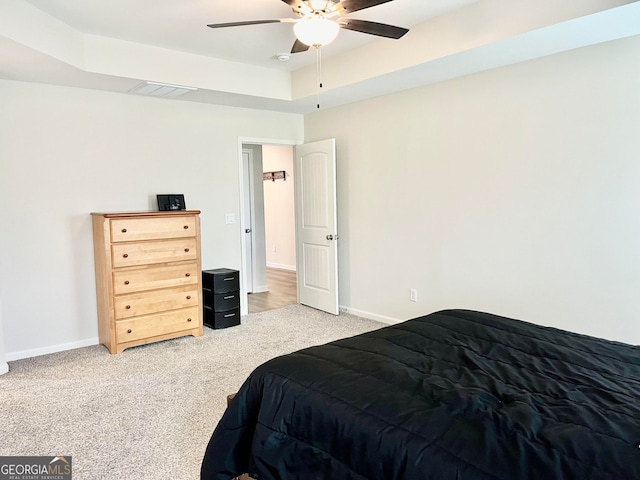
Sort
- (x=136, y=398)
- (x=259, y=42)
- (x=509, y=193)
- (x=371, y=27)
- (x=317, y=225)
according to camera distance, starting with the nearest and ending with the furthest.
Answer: (x=371, y=27), (x=136, y=398), (x=509, y=193), (x=259, y=42), (x=317, y=225)

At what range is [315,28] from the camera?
2447mm

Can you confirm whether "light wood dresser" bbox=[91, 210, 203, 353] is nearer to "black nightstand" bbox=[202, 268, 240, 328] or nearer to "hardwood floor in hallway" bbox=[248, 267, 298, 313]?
"black nightstand" bbox=[202, 268, 240, 328]

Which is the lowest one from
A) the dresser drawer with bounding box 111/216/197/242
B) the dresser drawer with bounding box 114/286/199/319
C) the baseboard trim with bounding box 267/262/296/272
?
the baseboard trim with bounding box 267/262/296/272

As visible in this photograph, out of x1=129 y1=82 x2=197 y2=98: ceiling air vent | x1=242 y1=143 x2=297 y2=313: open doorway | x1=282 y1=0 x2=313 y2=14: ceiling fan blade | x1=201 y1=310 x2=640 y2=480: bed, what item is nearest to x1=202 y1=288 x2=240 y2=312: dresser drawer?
x1=242 y1=143 x2=297 y2=313: open doorway

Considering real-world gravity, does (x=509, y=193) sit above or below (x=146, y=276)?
above

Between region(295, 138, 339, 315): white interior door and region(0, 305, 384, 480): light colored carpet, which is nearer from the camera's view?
region(0, 305, 384, 480): light colored carpet

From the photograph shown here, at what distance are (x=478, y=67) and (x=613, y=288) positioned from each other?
2.03 m

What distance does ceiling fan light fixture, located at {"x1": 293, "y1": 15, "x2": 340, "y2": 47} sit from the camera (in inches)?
96.3

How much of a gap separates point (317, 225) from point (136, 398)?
2.92 m

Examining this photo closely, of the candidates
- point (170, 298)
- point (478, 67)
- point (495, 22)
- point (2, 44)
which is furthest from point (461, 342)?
point (2, 44)

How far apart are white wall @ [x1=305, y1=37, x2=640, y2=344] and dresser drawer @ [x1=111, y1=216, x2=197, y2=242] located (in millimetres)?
1901

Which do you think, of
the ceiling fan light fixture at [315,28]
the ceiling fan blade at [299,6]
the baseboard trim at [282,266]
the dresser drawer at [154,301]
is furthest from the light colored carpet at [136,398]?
the baseboard trim at [282,266]

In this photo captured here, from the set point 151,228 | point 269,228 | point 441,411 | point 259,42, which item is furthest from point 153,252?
point 269,228

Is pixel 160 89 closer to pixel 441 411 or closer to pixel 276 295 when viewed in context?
pixel 276 295
